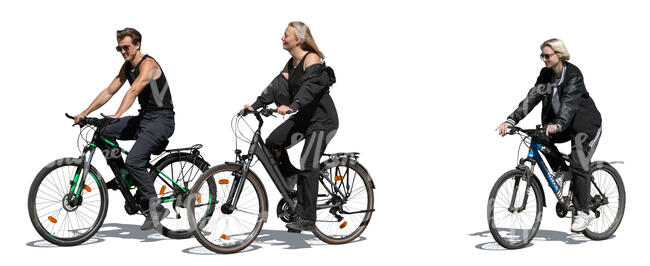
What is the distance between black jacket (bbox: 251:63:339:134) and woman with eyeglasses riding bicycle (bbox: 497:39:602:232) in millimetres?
1876

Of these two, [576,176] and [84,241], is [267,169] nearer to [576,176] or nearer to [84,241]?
[84,241]

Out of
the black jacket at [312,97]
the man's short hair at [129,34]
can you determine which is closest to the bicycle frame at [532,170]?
the black jacket at [312,97]

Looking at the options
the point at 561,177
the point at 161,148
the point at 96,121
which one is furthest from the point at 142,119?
the point at 561,177

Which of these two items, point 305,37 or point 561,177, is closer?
point 305,37

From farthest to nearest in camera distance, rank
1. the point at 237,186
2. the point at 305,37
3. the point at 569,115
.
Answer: the point at 569,115 → the point at 305,37 → the point at 237,186

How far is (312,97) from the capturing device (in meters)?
10.4

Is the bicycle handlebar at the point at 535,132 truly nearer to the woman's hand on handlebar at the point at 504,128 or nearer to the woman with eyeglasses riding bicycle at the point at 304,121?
the woman's hand on handlebar at the point at 504,128

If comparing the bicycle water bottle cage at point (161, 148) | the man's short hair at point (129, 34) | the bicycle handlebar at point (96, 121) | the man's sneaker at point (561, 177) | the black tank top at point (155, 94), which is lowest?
the man's sneaker at point (561, 177)

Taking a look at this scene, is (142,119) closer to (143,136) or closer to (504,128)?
(143,136)

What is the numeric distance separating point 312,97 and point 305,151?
2.01ft

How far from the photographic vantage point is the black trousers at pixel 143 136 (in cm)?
1069

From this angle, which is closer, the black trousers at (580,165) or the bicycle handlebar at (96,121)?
the bicycle handlebar at (96,121)

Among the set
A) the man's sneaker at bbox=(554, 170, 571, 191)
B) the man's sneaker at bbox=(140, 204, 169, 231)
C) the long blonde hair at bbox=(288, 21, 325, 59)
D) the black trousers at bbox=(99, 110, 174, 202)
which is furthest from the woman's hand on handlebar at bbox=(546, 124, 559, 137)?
the man's sneaker at bbox=(140, 204, 169, 231)

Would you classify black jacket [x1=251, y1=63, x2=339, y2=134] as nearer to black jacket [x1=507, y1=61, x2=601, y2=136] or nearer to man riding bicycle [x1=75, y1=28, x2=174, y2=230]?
man riding bicycle [x1=75, y1=28, x2=174, y2=230]
